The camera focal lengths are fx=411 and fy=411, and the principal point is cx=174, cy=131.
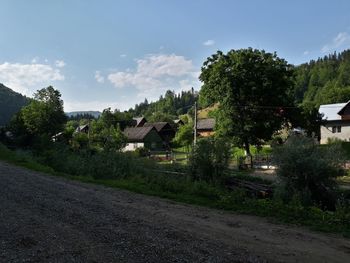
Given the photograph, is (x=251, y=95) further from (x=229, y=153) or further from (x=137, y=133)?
(x=137, y=133)

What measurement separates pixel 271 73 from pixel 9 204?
3287cm

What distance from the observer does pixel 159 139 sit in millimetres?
94750

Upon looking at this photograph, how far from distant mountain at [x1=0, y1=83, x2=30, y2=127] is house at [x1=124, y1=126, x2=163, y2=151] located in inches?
2628

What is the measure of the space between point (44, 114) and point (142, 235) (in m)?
62.1

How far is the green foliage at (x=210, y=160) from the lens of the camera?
20.2 m

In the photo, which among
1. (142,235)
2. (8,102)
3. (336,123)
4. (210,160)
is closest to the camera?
(142,235)

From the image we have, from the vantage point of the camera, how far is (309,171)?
15.2 m

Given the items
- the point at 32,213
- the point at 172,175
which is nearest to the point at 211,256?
the point at 32,213

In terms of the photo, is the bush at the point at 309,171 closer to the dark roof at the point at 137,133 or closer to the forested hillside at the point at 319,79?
the dark roof at the point at 137,133

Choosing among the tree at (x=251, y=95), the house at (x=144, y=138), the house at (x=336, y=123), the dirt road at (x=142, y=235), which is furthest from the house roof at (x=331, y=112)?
the dirt road at (x=142, y=235)

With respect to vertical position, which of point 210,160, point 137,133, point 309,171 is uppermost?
point 137,133

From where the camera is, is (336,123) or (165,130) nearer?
(336,123)

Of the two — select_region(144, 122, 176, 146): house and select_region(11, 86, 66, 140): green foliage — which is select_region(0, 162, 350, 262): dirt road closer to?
select_region(11, 86, 66, 140): green foliage

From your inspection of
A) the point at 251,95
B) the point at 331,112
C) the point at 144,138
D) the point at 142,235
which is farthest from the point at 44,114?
the point at 142,235
